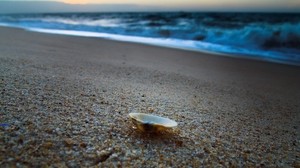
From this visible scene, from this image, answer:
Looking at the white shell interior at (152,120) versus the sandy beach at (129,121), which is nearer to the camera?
the sandy beach at (129,121)

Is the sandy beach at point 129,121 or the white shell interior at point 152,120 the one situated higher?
the white shell interior at point 152,120

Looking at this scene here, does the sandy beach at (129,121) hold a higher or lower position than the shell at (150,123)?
lower

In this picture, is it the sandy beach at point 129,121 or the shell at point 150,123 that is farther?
the shell at point 150,123

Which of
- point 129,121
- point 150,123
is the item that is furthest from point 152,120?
point 129,121

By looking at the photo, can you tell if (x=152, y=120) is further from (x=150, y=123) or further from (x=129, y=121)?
(x=129, y=121)

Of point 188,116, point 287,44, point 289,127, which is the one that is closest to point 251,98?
point 289,127

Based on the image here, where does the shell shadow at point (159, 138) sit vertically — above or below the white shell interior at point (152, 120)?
below

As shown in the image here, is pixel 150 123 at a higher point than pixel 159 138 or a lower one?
higher

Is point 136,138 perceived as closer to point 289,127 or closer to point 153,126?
point 153,126
